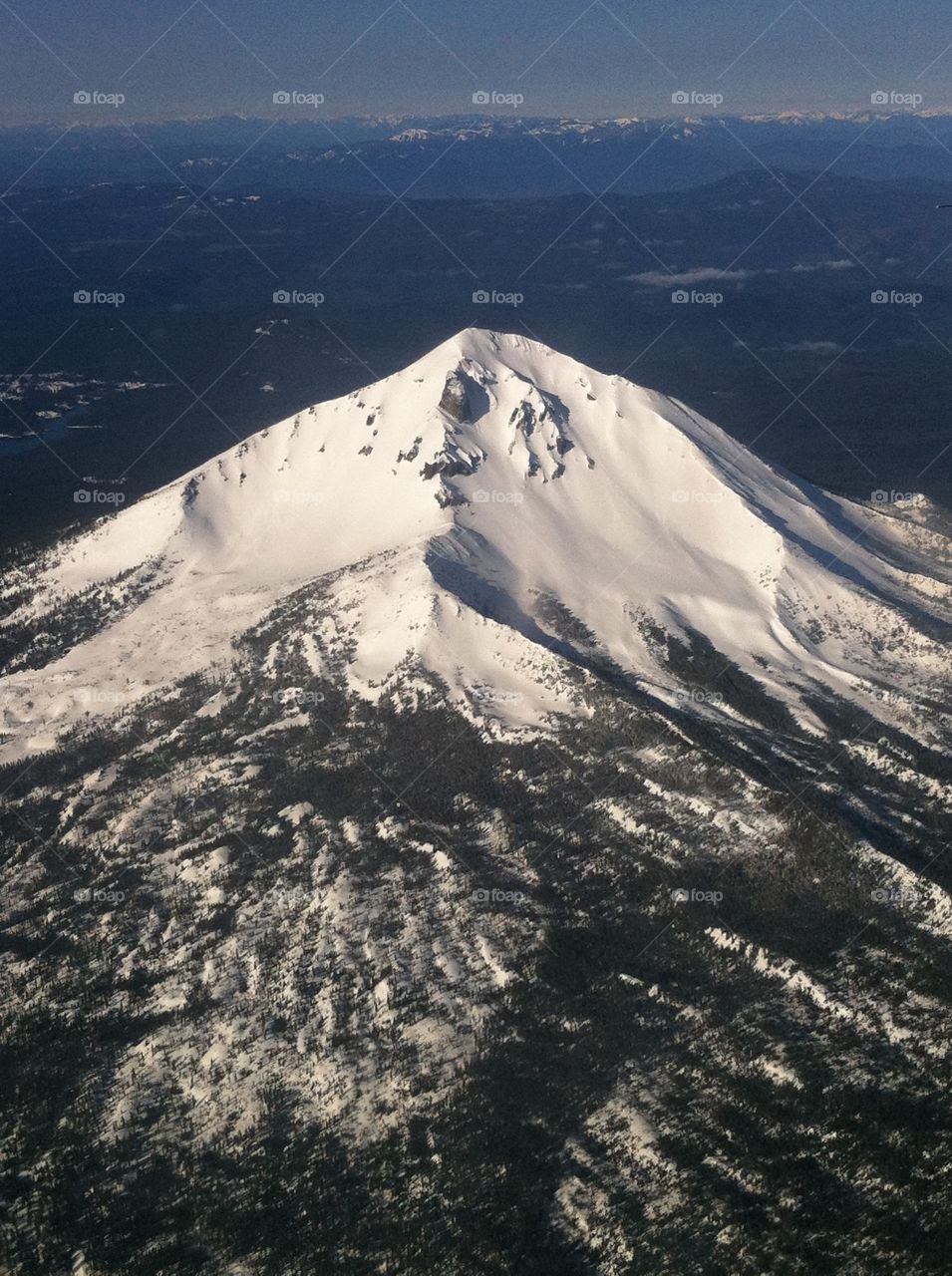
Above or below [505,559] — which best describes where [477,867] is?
below

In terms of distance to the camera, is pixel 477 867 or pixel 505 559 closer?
pixel 477 867

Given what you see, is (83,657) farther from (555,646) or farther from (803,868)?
(803,868)

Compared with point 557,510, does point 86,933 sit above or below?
below

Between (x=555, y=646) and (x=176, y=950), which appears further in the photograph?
(x=555, y=646)

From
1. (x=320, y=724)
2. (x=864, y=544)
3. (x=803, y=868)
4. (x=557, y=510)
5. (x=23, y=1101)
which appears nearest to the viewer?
(x=23, y=1101)

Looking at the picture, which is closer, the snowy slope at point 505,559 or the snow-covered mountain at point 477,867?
the snow-covered mountain at point 477,867

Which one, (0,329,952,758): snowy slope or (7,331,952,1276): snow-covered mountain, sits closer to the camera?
(7,331,952,1276): snow-covered mountain

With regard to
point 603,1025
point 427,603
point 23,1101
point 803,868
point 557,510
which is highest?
point 557,510

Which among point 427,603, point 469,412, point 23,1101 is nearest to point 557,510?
point 469,412
